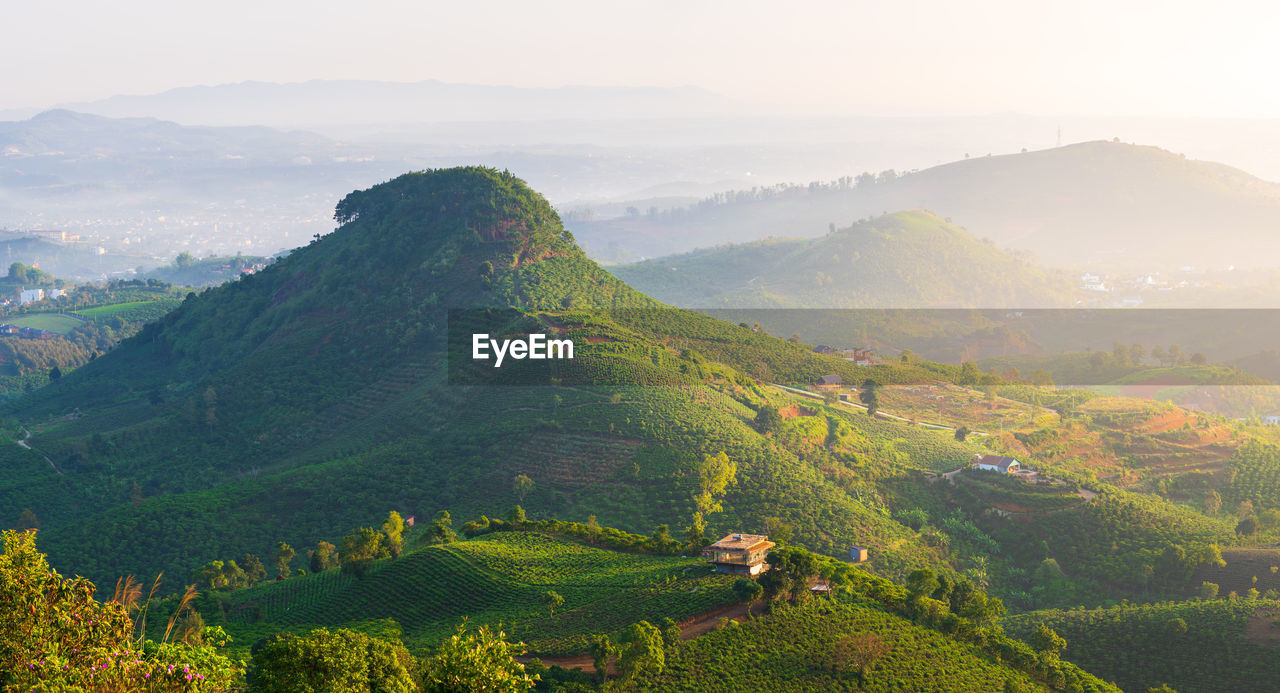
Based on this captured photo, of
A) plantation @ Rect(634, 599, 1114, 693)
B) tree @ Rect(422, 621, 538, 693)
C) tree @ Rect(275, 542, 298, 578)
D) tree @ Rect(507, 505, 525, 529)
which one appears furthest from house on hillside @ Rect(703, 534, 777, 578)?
tree @ Rect(275, 542, 298, 578)

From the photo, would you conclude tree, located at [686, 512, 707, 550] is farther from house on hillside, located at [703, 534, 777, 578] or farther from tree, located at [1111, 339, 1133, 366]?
tree, located at [1111, 339, 1133, 366]

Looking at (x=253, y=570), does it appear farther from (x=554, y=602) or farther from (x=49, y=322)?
(x=49, y=322)

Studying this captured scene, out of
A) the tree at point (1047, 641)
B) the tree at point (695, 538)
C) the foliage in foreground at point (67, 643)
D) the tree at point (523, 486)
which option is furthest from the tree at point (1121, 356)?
the foliage in foreground at point (67, 643)

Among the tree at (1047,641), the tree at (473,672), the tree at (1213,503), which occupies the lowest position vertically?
the tree at (1213,503)

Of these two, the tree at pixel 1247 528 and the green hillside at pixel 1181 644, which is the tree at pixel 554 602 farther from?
the tree at pixel 1247 528

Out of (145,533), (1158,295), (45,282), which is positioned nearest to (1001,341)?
(1158,295)
